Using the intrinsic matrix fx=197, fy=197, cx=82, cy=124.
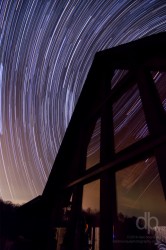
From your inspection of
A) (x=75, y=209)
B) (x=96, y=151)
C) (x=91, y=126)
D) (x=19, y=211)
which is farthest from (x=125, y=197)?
(x=19, y=211)

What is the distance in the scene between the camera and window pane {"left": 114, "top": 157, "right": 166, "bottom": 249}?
2.17 meters

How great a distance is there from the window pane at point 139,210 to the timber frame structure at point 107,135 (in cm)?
16

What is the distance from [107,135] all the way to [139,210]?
3.57 ft

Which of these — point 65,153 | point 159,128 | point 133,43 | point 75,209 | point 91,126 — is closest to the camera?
point 159,128

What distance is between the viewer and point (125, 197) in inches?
104

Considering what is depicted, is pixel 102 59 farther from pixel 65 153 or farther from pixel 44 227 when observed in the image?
pixel 44 227

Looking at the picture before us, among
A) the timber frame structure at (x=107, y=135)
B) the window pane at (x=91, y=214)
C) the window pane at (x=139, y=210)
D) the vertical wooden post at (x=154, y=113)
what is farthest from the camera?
the window pane at (x=91, y=214)

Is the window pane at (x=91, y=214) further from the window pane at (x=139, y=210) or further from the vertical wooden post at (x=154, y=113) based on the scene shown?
the vertical wooden post at (x=154, y=113)

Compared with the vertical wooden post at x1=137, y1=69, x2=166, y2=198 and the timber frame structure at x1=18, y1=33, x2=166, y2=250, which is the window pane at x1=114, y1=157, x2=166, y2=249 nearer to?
the timber frame structure at x1=18, y1=33, x2=166, y2=250

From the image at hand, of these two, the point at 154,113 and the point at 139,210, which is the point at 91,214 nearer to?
the point at 139,210

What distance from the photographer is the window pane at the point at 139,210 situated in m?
2.17

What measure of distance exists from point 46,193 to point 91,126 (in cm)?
173

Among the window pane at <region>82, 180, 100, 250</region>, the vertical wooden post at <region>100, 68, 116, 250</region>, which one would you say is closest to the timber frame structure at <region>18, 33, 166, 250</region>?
the vertical wooden post at <region>100, 68, 116, 250</region>

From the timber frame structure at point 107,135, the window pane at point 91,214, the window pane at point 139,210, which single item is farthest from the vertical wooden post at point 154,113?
the window pane at point 91,214
